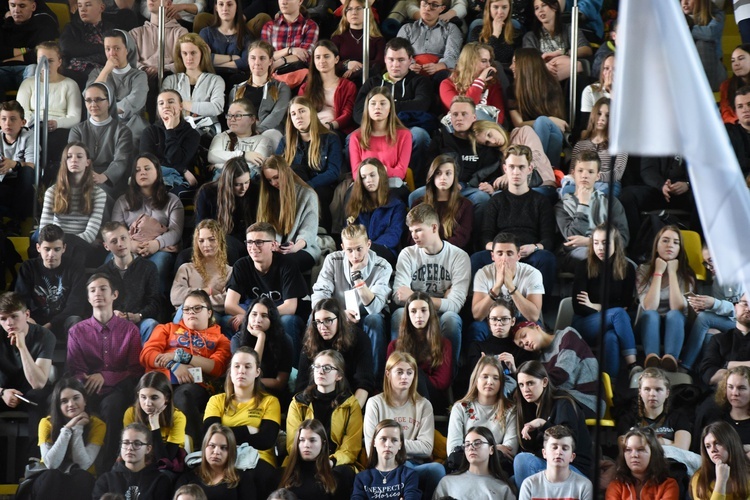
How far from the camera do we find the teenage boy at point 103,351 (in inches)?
311

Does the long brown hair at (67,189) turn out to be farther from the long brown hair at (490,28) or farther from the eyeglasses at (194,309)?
the long brown hair at (490,28)

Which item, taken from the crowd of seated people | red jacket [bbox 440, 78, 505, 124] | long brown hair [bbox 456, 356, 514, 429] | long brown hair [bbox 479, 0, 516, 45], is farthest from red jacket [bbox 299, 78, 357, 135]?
long brown hair [bbox 456, 356, 514, 429]

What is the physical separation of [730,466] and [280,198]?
3.32 meters

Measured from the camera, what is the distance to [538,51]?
988cm

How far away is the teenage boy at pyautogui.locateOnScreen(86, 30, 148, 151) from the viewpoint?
10125mm

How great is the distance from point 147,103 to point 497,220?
10.6 ft

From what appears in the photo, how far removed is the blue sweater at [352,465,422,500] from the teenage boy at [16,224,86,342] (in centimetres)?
222

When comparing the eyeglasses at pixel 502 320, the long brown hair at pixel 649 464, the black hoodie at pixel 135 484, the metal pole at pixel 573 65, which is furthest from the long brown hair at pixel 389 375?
the metal pole at pixel 573 65

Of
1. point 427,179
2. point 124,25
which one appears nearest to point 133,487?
point 427,179

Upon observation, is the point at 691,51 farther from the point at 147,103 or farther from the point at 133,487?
the point at 147,103

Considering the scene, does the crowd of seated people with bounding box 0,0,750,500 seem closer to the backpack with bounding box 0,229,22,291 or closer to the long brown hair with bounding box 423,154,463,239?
the long brown hair with bounding box 423,154,463,239

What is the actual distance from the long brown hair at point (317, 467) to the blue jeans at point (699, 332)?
231cm

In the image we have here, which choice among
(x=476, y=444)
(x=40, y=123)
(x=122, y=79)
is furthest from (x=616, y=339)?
(x=40, y=123)

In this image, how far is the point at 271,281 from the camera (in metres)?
8.38
